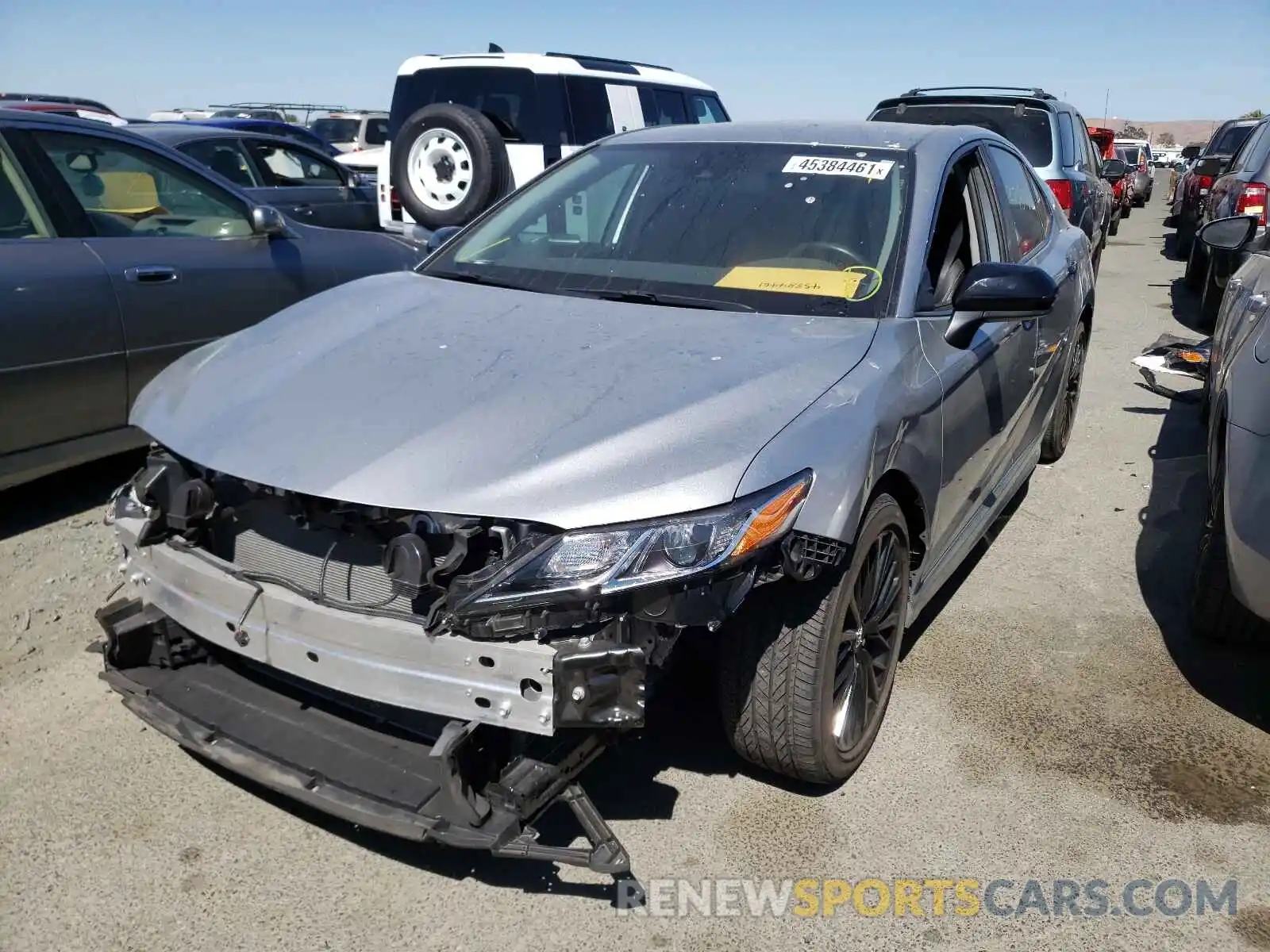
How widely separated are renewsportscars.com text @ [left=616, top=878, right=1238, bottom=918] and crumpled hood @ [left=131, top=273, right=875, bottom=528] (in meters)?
0.96

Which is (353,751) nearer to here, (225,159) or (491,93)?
(225,159)

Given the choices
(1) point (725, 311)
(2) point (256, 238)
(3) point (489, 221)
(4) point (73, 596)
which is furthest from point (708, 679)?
(2) point (256, 238)

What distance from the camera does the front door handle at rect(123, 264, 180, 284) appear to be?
471 cm

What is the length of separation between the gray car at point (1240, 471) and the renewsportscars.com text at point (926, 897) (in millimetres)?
897

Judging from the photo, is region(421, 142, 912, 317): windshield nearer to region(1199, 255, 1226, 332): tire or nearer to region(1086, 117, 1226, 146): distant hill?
region(1199, 255, 1226, 332): tire

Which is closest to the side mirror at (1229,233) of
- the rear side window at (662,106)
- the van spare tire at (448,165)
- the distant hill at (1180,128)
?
the van spare tire at (448,165)

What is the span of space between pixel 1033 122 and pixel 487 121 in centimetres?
462

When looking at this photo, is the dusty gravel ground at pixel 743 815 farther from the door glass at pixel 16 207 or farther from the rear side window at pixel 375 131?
the rear side window at pixel 375 131

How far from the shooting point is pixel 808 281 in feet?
10.5

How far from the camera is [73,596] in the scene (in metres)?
3.94

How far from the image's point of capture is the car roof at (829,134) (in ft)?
11.9

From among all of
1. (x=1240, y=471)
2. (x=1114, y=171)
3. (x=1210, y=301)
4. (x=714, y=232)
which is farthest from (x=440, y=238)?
(x=1114, y=171)

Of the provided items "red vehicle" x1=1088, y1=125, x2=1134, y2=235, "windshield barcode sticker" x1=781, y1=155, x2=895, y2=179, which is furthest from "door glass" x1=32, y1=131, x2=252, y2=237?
"red vehicle" x1=1088, y1=125, x2=1134, y2=235

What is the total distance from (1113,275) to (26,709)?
42.3 ft
